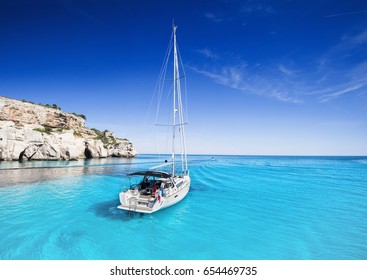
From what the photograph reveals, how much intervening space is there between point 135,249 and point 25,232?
623cm

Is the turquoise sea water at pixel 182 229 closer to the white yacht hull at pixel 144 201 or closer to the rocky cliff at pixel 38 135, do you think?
the white yacht hull at pixel 144 201

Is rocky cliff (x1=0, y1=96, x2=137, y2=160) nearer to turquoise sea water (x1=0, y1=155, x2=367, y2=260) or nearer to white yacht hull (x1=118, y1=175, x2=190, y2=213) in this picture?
turquoise sea water (x1=0, y1=155, x2=367, y2=260)

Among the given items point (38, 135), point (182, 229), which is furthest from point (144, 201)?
point (38, 135)

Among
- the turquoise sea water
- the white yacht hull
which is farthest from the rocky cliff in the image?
the white yacht hull

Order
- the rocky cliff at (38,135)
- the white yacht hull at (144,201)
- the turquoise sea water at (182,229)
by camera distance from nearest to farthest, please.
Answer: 1. the turquoise sea water at (182,229)
2. the white yacht hull at (144,201)
3. the rocky cliff at (38,135)

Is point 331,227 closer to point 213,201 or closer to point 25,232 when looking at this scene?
point 213,201

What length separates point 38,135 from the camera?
48.8 meters

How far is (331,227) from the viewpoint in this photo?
11680 millimetres

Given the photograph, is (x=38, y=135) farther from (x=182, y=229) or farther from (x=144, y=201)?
(x=182, y=229)

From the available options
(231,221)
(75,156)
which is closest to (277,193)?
(231,221)

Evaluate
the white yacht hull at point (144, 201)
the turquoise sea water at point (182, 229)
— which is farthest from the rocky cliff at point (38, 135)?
the white yacht hull at point (144, 201)

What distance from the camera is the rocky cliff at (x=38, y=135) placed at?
4416cm

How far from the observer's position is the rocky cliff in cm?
4416

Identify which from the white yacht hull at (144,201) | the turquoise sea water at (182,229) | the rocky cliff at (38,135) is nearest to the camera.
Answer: the turquoise sea water at (182,229)
